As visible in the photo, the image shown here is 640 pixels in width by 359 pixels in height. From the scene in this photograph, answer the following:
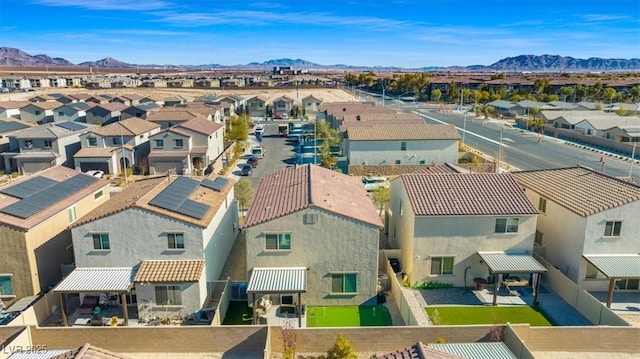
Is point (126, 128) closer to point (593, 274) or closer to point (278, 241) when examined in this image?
point (278, 241)

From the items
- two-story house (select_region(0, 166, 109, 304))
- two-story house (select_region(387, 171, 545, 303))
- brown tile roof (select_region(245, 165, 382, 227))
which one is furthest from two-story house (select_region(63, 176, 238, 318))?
two-story house (select_region(387, 171, 545, 303))

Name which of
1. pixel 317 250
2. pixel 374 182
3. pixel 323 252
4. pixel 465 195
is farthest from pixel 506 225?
pixel 374 182

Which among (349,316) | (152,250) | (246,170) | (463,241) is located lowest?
(349,316)

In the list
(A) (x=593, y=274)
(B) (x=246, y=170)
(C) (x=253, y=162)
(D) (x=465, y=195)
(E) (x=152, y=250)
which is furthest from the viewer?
(C) (x=253, y=162)

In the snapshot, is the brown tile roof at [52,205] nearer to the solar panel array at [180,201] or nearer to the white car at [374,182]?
the solar panel array at [180,201]

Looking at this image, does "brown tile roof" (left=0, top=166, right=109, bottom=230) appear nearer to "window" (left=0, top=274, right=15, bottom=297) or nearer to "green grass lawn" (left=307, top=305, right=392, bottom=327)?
"window" (left=0, top=274, right=15, bottom=297)

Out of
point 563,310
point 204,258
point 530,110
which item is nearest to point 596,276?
point 563,310

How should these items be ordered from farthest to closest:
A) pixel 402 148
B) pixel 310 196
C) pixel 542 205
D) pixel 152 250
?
pixel 402 148 → pixel 542 205 → pixel 310 196 → pixel 152 250

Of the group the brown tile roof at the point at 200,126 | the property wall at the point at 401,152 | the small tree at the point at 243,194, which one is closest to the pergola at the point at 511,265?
the small tree at the point at 243,194
